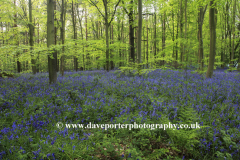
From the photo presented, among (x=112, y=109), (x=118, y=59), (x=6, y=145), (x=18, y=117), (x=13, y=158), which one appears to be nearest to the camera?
(x=13, y=158)

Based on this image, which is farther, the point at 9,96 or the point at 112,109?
the point at 9,96

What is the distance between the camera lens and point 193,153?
245cm

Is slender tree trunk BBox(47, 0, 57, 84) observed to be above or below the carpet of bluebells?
above

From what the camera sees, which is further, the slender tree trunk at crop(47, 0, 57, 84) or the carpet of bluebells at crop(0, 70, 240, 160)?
the slender tree trunk at crop(47, 0, 57, 84)

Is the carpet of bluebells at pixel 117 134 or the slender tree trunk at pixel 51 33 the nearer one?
the carpet of bluebells at pixel 117 134

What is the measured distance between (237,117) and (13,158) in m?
5.38

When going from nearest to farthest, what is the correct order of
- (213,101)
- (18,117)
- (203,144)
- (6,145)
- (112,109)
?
1. (6,145)
2. (203,144)
3. (18,117)
4. (112,109)
5. (213,101)

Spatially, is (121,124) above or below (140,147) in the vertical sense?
above

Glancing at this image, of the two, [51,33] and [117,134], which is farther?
[51,33]

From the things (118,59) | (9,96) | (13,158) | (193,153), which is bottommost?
(193,153)

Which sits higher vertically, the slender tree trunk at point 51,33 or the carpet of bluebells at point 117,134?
the slender tree trunk at point 51,33

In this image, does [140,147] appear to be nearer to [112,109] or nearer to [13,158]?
[112,109]

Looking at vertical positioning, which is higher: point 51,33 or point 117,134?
point 51,33

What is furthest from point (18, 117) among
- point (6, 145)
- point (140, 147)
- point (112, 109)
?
point (140, 147)
